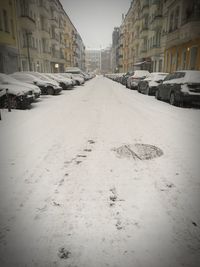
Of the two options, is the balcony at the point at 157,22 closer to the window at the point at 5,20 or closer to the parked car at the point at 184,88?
the window at the point at 5,20

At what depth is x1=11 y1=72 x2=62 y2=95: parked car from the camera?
13.6 m

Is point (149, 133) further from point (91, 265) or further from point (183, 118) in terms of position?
point (91, 265)

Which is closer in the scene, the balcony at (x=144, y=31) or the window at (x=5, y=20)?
the window at (x=5, y=20)

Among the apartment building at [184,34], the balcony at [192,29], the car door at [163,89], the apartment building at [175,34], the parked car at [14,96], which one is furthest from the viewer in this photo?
the apartment building at [175,34]

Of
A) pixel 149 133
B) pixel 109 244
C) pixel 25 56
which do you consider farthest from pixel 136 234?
pixel 25 56

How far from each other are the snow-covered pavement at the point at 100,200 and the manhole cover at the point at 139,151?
2 centimetres

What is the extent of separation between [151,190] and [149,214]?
57 cm

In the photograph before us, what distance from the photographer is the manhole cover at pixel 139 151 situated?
452 cm

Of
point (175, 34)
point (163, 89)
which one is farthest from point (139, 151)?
point (175, 34)

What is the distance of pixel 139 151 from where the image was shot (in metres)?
4.79

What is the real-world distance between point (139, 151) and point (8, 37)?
2276cm

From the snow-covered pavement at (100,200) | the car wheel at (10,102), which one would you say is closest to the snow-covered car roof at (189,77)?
the snow-covered pavement at (100,200)

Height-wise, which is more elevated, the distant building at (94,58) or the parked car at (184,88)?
the distant building at (94,58)

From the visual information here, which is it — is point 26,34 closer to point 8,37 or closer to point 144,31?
point 8,37
